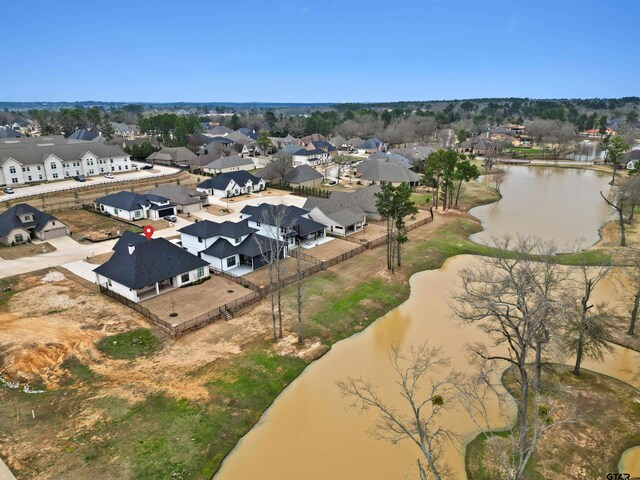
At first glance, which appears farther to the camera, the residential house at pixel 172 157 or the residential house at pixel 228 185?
the residential house at pixel 172 157

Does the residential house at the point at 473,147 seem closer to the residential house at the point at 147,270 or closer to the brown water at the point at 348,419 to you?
the brown water at the point at 348,419

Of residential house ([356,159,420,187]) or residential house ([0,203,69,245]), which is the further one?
residential house ([356,159,420,187])

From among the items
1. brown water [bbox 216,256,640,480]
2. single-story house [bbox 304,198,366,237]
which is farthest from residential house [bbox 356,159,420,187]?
brown water [bbox 216,256,640,480]

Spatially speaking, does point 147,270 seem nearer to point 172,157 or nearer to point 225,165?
point 225,165

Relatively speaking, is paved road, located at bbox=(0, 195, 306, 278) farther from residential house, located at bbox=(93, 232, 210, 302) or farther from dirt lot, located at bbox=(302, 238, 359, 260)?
dirt lot, located at bbox=(302, 238, 359, 260)

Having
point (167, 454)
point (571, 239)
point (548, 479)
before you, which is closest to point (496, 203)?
point (571, 239)

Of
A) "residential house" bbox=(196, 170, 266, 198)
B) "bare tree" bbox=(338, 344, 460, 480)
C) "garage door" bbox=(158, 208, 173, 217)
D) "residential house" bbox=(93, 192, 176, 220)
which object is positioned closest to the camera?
"bare tree" bbox=(338, 344, 460, 480)

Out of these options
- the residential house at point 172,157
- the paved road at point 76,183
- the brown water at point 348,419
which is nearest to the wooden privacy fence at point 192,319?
the brown water at point 348,419
